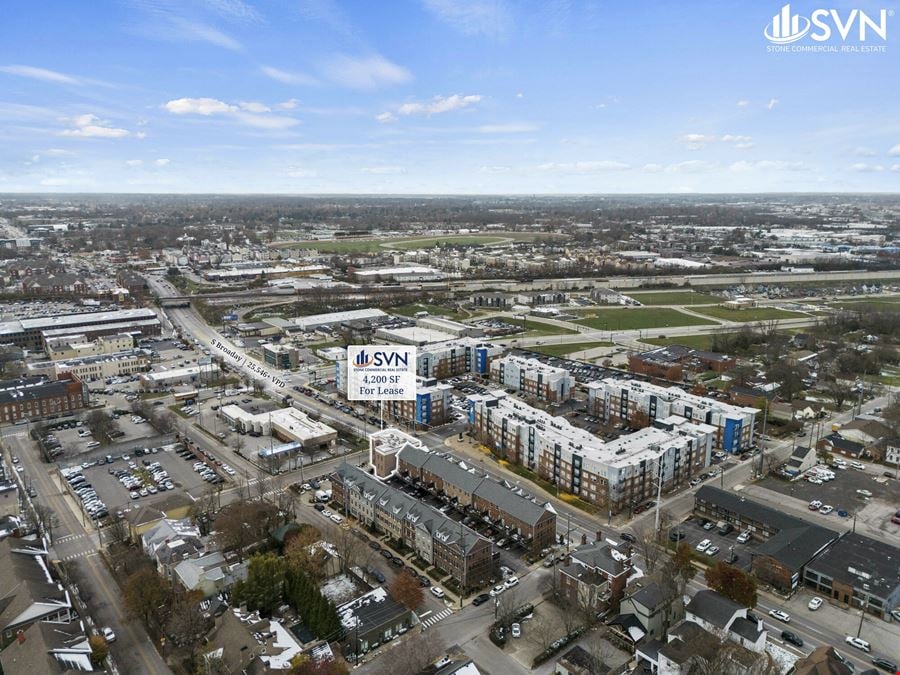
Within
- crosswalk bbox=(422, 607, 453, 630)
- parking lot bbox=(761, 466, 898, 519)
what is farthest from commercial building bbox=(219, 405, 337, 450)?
parking lot bbox=(761, 466, 898, 519)

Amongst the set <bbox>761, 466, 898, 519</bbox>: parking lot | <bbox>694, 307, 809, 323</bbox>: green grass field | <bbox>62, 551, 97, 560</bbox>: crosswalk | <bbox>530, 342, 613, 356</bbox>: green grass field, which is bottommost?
<bbox>761, 466, 898, 519</bbox>: parking lot

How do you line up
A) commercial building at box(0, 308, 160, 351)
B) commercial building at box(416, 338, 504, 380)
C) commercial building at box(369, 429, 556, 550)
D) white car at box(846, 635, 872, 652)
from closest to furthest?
white car at box(846, 635, 872, 652), commercial building at box(369, 429, 556, 550), commercial building at box(416, 338, 504, 380), commercial building at box(0, 308, 160, 351)

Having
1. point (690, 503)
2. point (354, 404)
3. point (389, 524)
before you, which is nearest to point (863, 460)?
point (690, 503)

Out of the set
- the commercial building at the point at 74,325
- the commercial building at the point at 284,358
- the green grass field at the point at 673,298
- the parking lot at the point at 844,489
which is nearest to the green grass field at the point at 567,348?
the commercial building at the point at 284,358

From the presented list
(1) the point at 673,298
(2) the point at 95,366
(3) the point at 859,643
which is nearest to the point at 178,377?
(2) the point at 95,366

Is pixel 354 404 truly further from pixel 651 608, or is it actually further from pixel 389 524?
pixel 651 608

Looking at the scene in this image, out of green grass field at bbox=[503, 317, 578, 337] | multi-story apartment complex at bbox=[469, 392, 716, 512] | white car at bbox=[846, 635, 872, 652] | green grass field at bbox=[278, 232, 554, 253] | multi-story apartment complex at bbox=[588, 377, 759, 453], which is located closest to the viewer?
white car at bbox=[846, 635, 872, 652]

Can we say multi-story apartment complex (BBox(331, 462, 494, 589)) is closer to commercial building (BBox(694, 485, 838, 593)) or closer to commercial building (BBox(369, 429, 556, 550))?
commercial building (BBox(369, 429, 556, 550))
